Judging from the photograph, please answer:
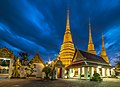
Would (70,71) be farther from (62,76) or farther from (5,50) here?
(5,50)

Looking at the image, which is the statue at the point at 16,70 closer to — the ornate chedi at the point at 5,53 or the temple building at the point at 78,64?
the ornate chedi at the point at 5,53

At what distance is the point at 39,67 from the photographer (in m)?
31.0

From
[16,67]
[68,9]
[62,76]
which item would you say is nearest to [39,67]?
[62,76]

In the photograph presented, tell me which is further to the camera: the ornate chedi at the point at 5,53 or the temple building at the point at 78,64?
the temple building at the point at 78,64

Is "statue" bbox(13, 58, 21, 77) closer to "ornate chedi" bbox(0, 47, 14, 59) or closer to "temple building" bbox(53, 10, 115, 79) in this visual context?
"ornate chedi" bbox(0, 47, 14, 59)

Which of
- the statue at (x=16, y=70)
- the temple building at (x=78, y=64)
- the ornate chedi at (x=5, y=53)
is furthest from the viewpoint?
the temple building at (x=78, y=64)

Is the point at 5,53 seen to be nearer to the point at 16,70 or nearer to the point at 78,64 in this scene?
the point at 16,70

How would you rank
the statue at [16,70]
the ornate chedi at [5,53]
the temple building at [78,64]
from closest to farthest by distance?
the ornate chedi at [5,53], the statue at [16,70], the temple building at [78,64]

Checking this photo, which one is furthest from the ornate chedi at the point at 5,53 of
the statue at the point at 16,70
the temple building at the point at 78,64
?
the temple building at the point at 78,64

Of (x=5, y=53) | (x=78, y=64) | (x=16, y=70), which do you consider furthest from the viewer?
(x=78, y=64)

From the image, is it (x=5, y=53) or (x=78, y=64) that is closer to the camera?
(x=5, y=53)

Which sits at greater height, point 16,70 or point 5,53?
point 5,53

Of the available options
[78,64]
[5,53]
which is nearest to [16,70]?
[5,53]

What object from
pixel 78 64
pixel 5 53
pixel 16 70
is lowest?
pixel 16 70
